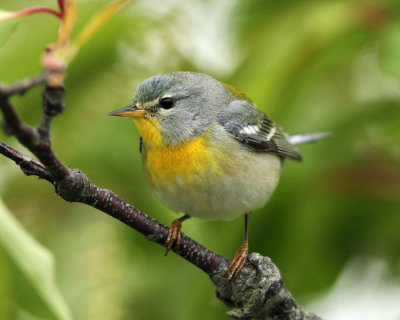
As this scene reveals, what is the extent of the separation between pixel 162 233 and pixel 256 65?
0.95m

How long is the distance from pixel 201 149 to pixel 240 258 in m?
0.86

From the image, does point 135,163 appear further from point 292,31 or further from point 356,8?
point 356,8

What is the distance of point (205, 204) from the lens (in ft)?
9.95

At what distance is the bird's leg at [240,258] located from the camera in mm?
2137

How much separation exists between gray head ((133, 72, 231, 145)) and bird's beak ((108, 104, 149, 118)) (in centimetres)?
4

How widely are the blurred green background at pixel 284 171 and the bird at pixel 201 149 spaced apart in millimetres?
217

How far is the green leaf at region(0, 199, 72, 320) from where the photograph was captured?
1.14 m

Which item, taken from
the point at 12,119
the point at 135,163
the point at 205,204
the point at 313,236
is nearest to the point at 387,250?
the point at 313,236

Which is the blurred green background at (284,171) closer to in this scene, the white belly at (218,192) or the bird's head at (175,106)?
the white belly at (218,192)

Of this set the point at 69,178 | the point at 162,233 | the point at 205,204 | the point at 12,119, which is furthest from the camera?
the point at 205,204

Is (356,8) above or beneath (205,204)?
above

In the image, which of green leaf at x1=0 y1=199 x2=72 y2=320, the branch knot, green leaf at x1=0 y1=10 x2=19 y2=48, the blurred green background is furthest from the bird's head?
green leaf at x1=0 y1=199 x2=72 y2=320

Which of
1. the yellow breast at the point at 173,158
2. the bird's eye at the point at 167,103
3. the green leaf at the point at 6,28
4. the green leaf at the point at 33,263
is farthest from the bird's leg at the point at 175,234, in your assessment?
the green leaf at the point at 6,28

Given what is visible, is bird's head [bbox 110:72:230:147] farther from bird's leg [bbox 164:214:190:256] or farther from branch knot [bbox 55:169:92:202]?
branch knot [bbox 55:169:92:202]
